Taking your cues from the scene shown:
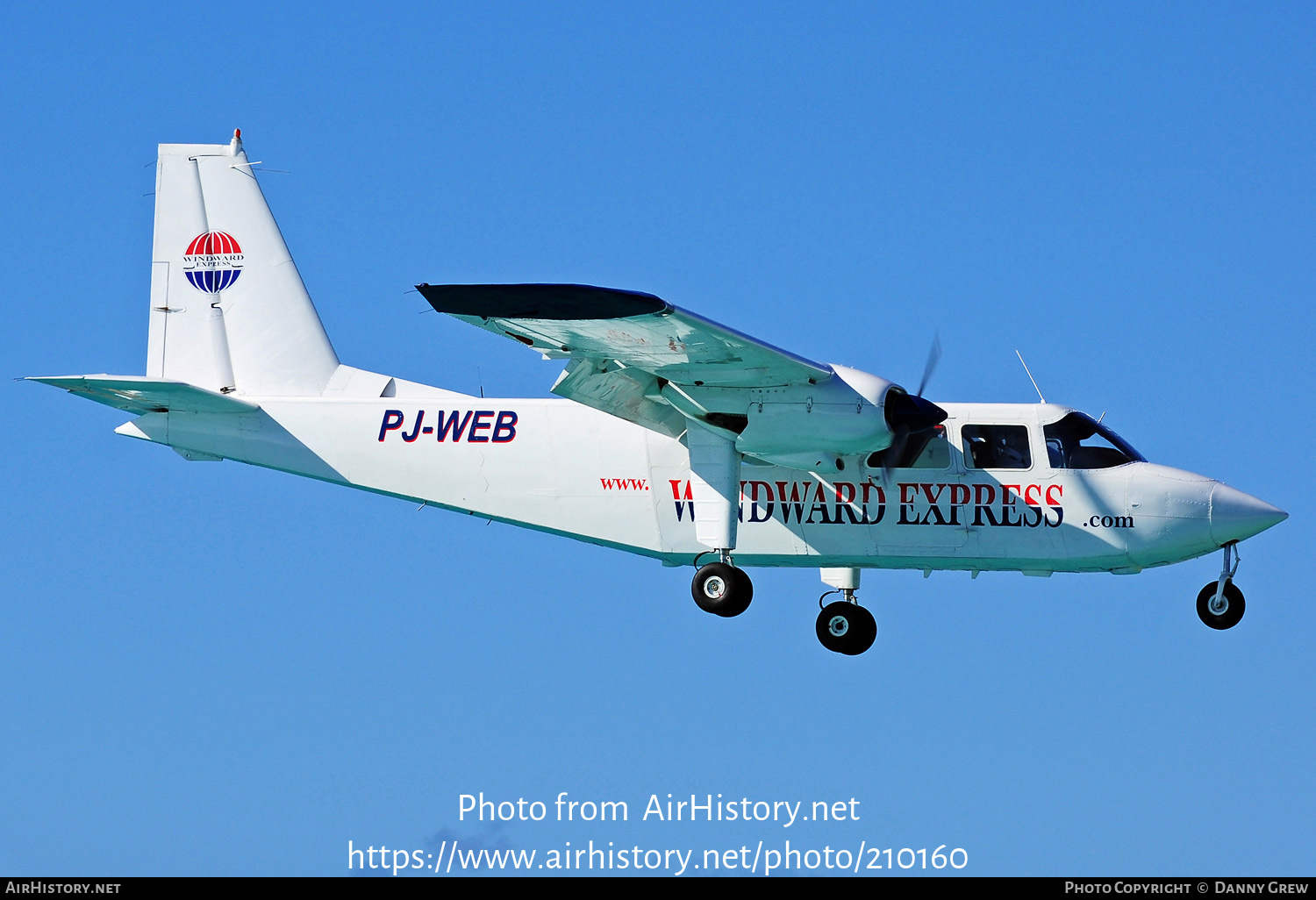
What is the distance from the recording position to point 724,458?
19.2m

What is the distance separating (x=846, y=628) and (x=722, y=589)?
8.02 ft

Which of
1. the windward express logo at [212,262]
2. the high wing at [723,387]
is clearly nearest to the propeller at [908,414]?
the high wing at [723,387]

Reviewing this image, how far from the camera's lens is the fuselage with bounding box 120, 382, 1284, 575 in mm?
19422

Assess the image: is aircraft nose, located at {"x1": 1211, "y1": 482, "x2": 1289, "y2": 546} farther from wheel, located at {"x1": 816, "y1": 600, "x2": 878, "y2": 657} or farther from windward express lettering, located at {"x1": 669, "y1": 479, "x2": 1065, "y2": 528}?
wheel, located at {"x1": 816, "y1": 600, "x2": 878, "y2": 657}

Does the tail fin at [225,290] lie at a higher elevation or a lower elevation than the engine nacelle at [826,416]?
higher

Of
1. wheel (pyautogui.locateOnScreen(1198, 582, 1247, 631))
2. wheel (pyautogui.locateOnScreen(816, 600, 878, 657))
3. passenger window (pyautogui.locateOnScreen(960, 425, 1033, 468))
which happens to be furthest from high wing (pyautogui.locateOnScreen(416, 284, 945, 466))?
wheel (pyautogui.locateOnScreen(1198, 582, 1247, 631))

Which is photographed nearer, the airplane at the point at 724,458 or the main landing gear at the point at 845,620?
the airplane at the point at 724,458

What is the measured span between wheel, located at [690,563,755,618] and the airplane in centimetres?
2

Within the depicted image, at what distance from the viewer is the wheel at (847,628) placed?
2056 cm

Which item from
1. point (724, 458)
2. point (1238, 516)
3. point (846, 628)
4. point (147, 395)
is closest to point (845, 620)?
point (846, 628)

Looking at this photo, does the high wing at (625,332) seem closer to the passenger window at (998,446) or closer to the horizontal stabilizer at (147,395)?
the passenger window at (998,446)

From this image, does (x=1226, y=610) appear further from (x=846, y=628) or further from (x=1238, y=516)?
(x=846, y=628)

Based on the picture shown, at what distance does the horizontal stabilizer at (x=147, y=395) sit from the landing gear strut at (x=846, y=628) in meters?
8.01
